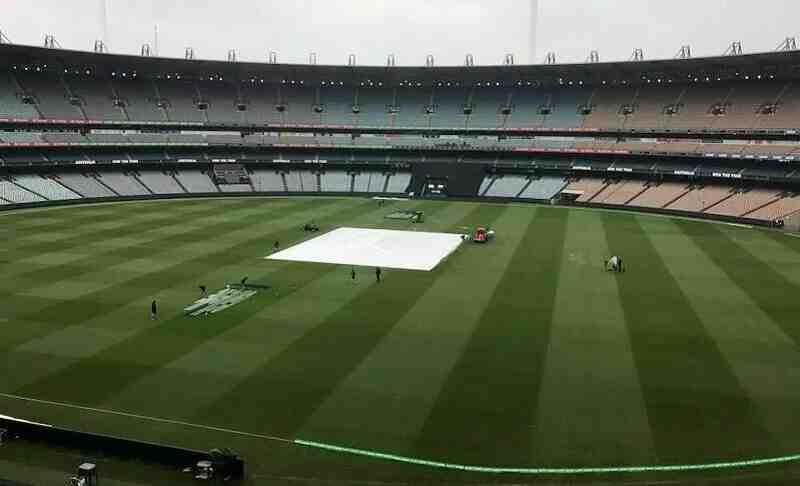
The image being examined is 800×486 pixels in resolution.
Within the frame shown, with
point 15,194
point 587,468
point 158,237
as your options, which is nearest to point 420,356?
point 587,468

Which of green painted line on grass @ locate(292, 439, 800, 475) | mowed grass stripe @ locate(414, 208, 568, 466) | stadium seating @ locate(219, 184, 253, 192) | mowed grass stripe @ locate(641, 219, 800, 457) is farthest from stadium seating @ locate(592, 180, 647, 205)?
green painted line on grass @ locate(292, 439, 800, 475)

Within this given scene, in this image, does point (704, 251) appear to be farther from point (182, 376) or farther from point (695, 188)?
point (182, 376)

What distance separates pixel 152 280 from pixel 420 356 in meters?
17.5

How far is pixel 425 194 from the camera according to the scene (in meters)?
78.3

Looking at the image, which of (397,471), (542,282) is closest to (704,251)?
(542,282)

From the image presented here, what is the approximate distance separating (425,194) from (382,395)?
6047 cm

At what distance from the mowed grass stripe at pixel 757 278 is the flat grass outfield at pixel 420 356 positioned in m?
0.21

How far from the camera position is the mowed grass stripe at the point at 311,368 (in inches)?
690

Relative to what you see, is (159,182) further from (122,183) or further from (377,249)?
(377,249)

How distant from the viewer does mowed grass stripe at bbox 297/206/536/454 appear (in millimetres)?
16781

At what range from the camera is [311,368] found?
69.0 feet

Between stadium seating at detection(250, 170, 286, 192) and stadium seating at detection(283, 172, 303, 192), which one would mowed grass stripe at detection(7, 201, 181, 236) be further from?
stadium seating at detection(283, 172, 303, 192)

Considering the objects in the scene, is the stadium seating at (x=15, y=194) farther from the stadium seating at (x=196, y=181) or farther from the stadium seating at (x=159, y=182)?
the stadium seating at (x=196, y=181)

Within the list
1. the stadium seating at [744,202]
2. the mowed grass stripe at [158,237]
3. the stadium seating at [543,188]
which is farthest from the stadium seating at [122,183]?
the stadium seating at [744,202]
